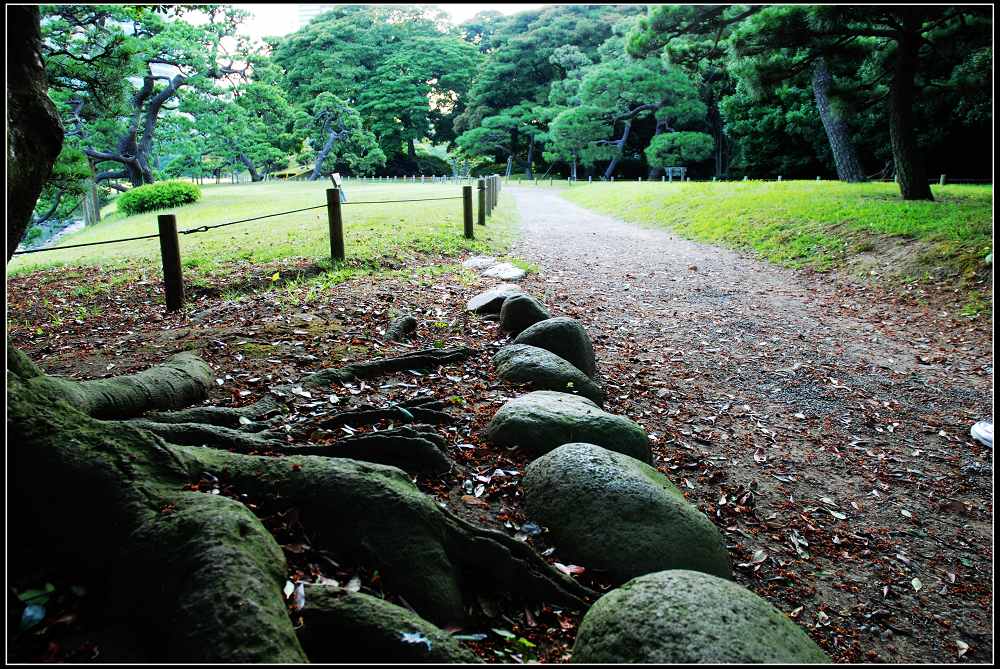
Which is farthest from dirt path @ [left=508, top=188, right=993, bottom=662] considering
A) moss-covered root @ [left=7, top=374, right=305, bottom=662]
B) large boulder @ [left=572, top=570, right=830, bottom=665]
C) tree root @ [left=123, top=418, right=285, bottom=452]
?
tree root @ [left=123, top=418, right=285, bottom=452]

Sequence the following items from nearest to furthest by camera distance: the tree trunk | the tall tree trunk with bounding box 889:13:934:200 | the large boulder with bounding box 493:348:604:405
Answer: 1. the tree trunk
2. the large boulder with bounding box 493:348:604:405
3. the tall tree trunk with bounding box 889:13:934:200

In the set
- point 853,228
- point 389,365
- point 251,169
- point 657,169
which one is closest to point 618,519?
point 389,365

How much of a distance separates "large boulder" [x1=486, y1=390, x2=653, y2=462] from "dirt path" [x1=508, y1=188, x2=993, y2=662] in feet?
1.78

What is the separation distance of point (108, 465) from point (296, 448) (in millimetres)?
1155

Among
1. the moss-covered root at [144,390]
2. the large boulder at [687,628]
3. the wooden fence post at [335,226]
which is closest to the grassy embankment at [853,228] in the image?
the large boulder at [687,628]

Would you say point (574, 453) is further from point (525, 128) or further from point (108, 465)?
point (525, 128)

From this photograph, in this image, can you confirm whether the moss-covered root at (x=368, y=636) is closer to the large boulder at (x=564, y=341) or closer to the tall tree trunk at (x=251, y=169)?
the large boulder at (x=564, y=341)

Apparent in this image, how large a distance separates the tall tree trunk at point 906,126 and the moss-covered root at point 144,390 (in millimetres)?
14726

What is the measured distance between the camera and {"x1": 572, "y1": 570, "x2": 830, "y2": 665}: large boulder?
2203 mm

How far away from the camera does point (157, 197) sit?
2159cm

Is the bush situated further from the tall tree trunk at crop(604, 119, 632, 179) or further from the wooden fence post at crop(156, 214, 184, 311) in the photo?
the tall tree trunk at crop(604, 119, 632, 179)

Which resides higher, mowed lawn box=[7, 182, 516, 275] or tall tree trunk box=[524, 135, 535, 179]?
tall tree trunk box=[524, 135, 535, 179]

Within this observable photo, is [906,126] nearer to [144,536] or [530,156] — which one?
[144,536]

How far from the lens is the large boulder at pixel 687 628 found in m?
2.20
